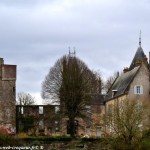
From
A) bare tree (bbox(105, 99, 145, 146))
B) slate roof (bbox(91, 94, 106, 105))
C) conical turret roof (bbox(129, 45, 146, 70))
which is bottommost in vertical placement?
bare tree (bbox(105, 99, 145, 146))

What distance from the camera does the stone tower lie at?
257 ft

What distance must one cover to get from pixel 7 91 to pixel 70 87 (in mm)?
12089

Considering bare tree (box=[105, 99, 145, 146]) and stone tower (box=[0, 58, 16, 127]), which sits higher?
stone tower (box=[0, 58, 16, 127])

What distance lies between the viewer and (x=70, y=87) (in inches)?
2793

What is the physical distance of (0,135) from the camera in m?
51.5

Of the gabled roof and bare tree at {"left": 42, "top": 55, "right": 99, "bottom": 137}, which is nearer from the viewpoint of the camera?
bare tree at {"left": 42, "top": 55, "right": 99, "bottom": 137}

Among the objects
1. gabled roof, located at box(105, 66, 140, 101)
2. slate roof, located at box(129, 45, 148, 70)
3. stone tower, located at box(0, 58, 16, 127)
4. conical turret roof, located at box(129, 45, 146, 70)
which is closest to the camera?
gabled roof, located at box(105, 66, 140, 101)

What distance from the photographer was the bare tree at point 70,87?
70.9 meters

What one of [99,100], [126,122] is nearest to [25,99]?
[99,100]

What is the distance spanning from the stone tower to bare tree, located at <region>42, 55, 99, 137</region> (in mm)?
6343

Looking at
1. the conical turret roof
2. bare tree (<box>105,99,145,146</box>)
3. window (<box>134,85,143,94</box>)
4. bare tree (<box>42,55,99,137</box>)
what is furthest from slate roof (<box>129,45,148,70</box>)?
bare tree (<box>105,99,145,146</box>)

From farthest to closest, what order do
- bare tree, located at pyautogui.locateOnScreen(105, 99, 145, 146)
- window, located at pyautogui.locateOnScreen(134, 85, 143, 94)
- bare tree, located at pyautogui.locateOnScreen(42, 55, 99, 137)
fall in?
bare tree, located at pyautogui.locateOnScreen(42, 55, 99, 137) < window, located at pyautogui.locateOnScreen(134, 85, 143, 94) < bare tree, located at pyautogui.locateOnScreen(105, 99, 145, 146)

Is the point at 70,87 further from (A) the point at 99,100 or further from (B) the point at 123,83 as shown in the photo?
(A) the point at 99,100

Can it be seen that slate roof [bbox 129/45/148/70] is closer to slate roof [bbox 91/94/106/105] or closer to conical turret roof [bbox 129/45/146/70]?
conical turret roof [bbox 129/45/146/70]
